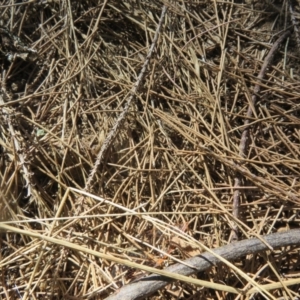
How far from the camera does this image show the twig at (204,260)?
1323 mm

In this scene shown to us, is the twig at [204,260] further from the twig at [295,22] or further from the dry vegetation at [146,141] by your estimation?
the twig at [295,22]

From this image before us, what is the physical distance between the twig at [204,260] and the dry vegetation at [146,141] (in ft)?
0.17

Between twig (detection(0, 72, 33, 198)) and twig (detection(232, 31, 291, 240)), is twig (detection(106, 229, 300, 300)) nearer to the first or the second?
twig (detection(232, 31, 291, 240))

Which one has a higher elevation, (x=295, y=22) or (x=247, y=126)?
(x=295, y=22)

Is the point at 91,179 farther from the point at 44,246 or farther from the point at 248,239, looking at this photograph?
the point at 248,239

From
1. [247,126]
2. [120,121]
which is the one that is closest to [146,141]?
[120,121]

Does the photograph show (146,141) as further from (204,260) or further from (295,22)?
(295,22)

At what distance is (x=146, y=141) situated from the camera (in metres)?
1.65

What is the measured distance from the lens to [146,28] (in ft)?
5.90

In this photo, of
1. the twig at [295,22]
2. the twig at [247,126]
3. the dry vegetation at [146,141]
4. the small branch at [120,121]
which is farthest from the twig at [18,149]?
the twig at [295,22]

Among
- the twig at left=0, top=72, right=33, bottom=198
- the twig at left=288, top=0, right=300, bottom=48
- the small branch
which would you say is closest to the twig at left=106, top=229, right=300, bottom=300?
the small branch

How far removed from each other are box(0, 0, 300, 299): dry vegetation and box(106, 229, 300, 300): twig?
0.17ft

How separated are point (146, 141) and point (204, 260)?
475mm

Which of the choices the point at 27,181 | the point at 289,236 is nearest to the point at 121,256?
the point at 27,181
